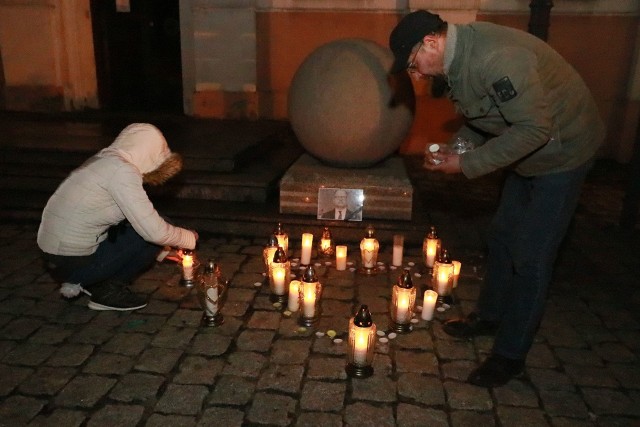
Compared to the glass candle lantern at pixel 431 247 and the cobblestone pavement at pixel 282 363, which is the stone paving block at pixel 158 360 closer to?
the cobblestone pavement at pixel 282 363

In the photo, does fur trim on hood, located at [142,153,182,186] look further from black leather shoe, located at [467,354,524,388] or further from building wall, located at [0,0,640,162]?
building wall, located at [0,0,640,162]

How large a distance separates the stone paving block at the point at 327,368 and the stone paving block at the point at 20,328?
Result: 6.41 feet

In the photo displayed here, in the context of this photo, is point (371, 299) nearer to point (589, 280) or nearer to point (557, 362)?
point (557, 362)

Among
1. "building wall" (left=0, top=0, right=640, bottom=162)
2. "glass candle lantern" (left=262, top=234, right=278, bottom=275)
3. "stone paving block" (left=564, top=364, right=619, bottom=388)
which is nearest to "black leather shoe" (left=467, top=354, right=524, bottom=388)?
"stone paving block" (left=564, top=364, right=619, bottom=388)

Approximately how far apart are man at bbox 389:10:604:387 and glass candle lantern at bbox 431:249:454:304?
32.9 inches

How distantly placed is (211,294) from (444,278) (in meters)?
1.78

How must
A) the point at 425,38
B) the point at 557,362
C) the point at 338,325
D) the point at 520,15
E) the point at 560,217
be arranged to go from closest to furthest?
the point at 425,38, the point at 560,217, the point at 557,362, the point at 338,325, the point at 520,15

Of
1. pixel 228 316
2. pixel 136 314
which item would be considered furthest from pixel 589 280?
pixel 136 314

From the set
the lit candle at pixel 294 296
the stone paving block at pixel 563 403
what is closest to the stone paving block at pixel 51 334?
the lit candle at pixel 294 296

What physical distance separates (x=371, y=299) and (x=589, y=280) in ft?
6.60

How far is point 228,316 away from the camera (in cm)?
415

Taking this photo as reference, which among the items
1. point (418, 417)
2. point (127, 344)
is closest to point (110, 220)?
point (127, 344)

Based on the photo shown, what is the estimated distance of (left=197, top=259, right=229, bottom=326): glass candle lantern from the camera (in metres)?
3.92

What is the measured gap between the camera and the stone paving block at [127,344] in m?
3.65
